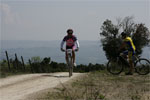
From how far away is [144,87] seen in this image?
6773mm

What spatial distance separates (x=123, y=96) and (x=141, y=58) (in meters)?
4.69

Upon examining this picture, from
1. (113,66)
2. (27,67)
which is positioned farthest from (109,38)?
(113,66)

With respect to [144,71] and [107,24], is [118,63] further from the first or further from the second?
[107,24]

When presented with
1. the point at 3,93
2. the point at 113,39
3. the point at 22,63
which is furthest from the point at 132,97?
the point at 113,39

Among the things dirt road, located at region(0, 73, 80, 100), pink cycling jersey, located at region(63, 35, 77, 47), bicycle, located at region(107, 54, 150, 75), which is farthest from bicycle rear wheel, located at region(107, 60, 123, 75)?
dirt road, located at region(0, 73, 80, 100)

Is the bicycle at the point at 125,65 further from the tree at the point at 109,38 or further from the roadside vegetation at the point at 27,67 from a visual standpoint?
the tree at the point at 109,38

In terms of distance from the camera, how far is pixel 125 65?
405 inches

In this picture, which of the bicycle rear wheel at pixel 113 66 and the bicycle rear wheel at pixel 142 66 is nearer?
the bicycle rear wheel at pixel 142 66

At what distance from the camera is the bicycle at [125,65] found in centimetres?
991

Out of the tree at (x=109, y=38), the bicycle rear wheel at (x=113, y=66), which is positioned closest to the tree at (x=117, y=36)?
the tree at (x=109, y=38)

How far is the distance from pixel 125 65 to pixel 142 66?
0.79 metres

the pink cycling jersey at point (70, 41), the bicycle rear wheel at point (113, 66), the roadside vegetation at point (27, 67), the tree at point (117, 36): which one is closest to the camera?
the pink cycling jersey at point (70, 41)

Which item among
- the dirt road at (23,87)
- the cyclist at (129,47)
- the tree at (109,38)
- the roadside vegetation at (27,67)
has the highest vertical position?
the tree at (109,38)

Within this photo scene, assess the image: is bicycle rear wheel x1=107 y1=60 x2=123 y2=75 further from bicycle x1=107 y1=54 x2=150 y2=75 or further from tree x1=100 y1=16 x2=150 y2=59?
tree x1=100 y1=16 x2=150 y2=59
